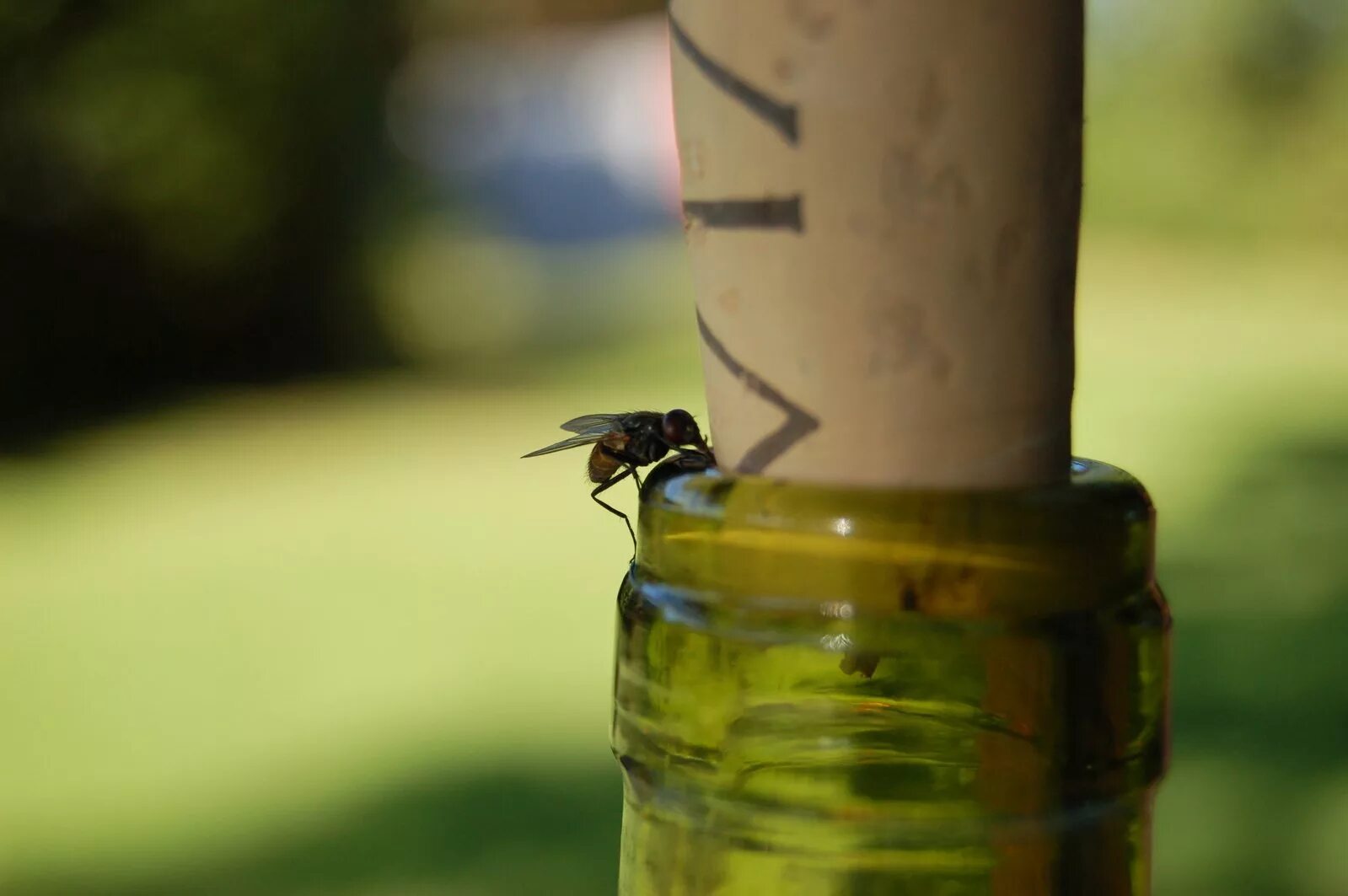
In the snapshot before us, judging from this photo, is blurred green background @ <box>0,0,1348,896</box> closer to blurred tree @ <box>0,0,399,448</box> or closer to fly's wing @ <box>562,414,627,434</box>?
blurred tree @ <box>0,0,399,448</box>

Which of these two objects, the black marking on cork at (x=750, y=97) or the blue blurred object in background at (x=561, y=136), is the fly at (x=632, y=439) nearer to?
the black marking on cork at (x=750, y=97)

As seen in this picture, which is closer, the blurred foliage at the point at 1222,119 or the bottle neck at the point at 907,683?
the bottle neck at the point at 907,683

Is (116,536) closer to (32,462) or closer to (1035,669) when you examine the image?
(32,462)

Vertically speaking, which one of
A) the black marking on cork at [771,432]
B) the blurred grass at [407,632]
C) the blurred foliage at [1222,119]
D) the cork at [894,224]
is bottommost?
the blurred grass at [407,632]

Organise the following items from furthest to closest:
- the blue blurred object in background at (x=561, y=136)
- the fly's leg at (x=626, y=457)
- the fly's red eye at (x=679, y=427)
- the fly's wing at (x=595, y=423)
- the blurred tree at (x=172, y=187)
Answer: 1. the blue blurred object in background at (x=561, y=136)
2. the blurred tree at (x=172, y=187)
3. the fly's wing at (x=595, y=423)
4. the fly's leg at (x=626, y=457)
5. the fly's red eye at (x=679, y=427)

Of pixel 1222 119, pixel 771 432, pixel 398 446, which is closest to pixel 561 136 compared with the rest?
pixel 1222 119

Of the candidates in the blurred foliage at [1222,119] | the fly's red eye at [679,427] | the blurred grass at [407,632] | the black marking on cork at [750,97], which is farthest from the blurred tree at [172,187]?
the blurred foliage at [1222,119]
